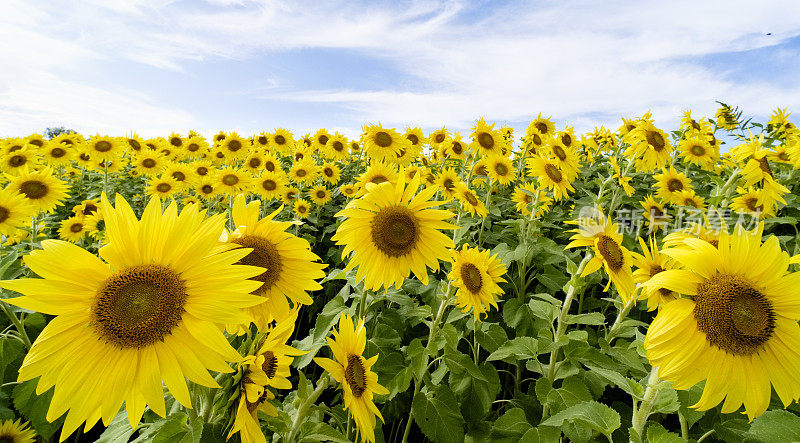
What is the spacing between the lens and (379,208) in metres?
2.46

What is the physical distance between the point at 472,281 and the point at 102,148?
851 centimetres

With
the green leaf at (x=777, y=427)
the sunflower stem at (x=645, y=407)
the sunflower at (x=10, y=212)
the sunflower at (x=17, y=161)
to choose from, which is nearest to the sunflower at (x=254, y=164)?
the sunflower at (x=17, y=161)

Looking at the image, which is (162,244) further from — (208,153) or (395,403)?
(208,153)

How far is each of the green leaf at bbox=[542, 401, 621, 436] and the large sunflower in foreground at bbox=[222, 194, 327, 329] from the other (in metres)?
1.29

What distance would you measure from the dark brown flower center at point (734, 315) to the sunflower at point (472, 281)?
57.6 inches

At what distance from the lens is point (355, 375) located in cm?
181

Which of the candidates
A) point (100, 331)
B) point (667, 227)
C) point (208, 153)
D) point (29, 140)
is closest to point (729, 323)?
point (100, 331)

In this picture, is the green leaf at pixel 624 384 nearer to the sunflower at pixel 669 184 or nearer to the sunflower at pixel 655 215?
the sunflower at pixel 655 215

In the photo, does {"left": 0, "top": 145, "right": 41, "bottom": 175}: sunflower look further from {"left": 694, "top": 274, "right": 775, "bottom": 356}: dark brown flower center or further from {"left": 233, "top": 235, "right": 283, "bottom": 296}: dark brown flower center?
{"left": 694, "top": 274, "right": 775, "bottom": 356}: dark brown flower center

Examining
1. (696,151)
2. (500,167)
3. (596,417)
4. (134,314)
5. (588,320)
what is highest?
(696,151)

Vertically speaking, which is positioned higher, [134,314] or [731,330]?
[134,314]

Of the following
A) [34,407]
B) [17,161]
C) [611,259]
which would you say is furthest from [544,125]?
[17,161]

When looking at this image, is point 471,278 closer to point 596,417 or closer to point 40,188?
point 596,417

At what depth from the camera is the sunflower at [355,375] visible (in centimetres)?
170
